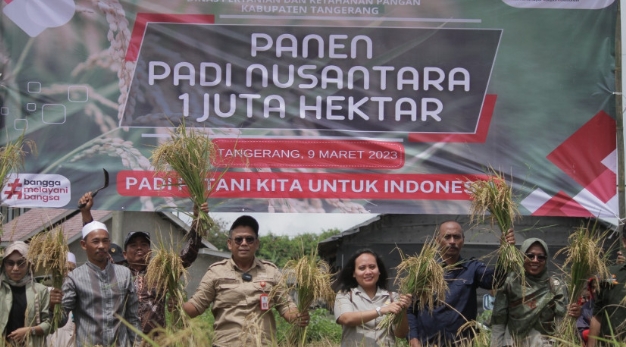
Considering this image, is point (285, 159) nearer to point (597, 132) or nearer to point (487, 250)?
point (597, 132)

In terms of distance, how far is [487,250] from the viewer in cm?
1062

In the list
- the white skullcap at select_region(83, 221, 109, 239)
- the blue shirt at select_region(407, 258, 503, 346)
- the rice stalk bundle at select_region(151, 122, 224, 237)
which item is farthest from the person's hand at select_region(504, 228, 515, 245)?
the white skullcap at select_region(83, 221, 109, 239)

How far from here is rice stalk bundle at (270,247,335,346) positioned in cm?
586

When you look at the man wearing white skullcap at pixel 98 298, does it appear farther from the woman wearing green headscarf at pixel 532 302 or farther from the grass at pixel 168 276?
the woman wearing green headscarf at pixel 532 302

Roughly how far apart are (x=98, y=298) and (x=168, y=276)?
17.4 inches

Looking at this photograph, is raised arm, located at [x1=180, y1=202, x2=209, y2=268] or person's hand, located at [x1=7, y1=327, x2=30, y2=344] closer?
person's hand, located at [x1=7, y1=327, x2=30, y2=344]

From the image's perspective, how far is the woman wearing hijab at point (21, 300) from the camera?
5793 mm

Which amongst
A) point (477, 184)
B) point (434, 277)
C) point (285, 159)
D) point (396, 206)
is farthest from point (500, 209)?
point (285, 159)

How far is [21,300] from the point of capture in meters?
5.86

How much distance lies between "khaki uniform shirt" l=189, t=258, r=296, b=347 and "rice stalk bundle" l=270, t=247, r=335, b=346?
0.09 metres

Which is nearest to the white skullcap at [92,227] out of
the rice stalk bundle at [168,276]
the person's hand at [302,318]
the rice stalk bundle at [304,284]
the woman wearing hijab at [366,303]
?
the rice stalk bundle at [168,276]

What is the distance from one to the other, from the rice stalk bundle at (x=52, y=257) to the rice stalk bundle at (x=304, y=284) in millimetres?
1325

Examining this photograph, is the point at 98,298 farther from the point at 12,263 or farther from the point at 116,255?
the point at 116,255

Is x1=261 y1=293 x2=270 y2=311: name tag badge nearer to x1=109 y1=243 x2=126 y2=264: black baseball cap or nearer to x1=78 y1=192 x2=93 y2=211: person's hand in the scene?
x1=109 y1=243 x2=126 y2=264: black baseball cap
